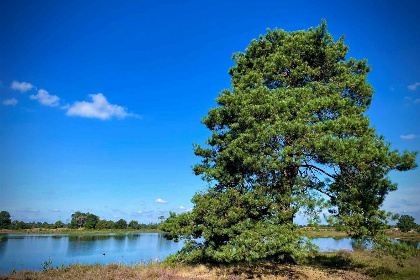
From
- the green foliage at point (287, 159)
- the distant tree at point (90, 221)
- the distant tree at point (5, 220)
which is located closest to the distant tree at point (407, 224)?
the green foliage at point (287, 159)

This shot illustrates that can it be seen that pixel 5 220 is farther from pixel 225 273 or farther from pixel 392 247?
pixel 392 247

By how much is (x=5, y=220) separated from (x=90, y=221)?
37.6 meters

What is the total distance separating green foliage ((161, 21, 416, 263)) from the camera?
11.8 m

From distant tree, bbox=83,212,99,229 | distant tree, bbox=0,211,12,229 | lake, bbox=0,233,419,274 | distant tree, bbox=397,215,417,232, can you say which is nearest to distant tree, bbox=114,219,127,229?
distant tree, bbox=83,212,99,229

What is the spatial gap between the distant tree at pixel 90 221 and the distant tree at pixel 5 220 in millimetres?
34263

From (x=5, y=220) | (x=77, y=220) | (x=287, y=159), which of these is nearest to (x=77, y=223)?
(x=77, y=220)

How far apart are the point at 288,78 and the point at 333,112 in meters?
3.70

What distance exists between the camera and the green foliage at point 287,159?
1176cm

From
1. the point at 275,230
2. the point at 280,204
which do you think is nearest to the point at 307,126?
the point at 280,204

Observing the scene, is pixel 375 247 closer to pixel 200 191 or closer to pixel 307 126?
pixel 307 126

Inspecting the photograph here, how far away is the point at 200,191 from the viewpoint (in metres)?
15.6

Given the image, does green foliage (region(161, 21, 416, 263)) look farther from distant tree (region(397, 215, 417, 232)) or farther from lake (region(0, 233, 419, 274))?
distant tree (region(397, 215, 417, 232))

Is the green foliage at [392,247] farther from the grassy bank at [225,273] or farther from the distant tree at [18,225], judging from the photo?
the distant tree at [18,225]

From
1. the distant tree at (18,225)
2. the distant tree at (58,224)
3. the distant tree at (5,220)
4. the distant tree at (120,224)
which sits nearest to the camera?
A: the distant tree at (5,220)
